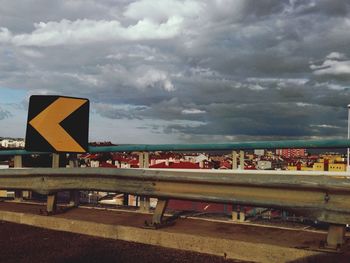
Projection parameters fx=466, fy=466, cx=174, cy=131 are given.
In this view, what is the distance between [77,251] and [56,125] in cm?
270

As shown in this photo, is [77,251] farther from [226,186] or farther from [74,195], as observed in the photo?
[74,195]

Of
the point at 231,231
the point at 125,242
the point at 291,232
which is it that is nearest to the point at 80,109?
the point at 125,242

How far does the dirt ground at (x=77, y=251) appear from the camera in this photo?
4.30 m

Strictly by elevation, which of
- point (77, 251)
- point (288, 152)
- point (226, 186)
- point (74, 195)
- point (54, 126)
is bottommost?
point (77, 251)

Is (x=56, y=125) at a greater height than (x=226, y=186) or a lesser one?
greater

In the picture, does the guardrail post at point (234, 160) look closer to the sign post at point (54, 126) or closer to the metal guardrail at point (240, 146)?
the metal guardrail at point (240, 146)

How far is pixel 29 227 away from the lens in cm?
604

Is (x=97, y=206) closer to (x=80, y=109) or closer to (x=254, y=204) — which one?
(x=80, y=109)

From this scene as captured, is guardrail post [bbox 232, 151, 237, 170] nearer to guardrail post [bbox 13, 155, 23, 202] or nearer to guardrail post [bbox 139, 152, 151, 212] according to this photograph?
guardrail post [bbox 139, 152, 151, 212]

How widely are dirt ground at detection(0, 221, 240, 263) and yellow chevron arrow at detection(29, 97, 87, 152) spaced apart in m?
1.61

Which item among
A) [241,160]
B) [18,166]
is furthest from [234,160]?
[18,166]

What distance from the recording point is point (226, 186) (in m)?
4.66

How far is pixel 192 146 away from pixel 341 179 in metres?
2.29

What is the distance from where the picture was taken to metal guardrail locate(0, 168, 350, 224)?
3.98 m
